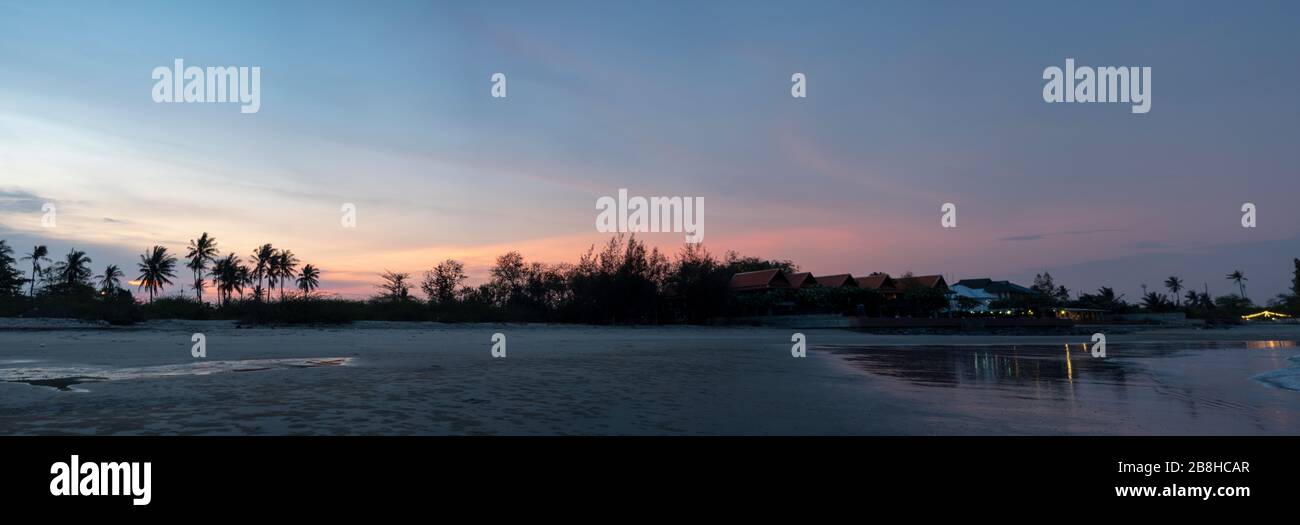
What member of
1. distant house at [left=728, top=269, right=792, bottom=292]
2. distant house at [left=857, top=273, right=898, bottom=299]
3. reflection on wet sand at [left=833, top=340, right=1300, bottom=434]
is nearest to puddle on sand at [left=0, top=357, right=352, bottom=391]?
reflection on wet sand at [left=833, top=340, right=1300, bottom=434]

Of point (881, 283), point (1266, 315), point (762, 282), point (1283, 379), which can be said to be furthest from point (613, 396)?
point (1266, 315)

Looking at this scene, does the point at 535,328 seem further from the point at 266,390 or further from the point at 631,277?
the point at 266,390

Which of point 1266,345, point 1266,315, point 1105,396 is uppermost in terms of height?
point 1105,396

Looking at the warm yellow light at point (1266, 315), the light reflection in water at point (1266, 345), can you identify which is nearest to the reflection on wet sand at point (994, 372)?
the light reflection in water at point (1266, 345)

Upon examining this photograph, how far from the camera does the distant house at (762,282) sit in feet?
227

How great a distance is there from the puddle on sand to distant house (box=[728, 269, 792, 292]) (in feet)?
185

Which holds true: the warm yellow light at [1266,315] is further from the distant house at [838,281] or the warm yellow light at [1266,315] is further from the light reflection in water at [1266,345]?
the light reflection in water at [1266,345]

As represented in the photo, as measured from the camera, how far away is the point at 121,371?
11.7m

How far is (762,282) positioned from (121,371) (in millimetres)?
62946

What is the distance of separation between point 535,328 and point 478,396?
3206cm

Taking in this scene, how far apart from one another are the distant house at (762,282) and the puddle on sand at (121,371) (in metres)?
56.4

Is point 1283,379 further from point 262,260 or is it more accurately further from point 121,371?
point 262,260

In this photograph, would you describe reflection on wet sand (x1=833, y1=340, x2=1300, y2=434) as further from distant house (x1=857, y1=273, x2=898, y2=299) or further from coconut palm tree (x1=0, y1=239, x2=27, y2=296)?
coconut palm tree (x1=0, y1=239, x2=27, y2=296)
